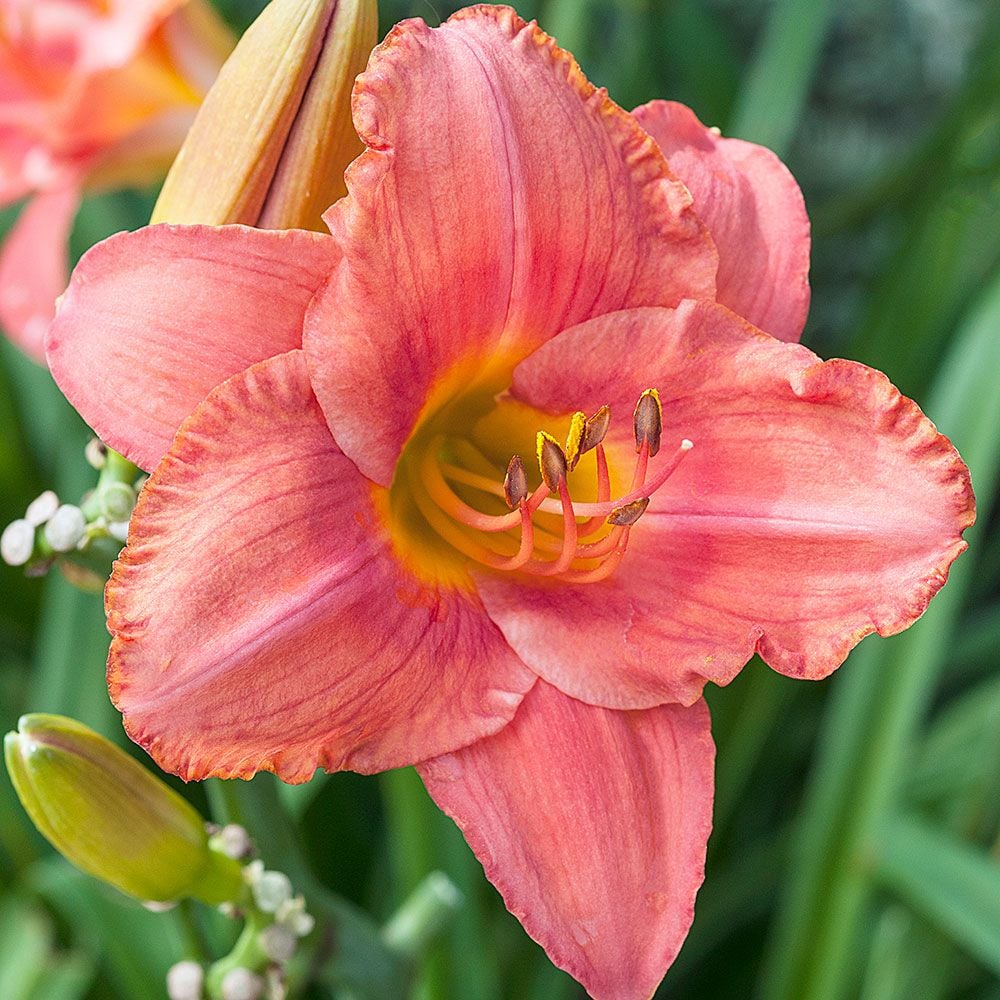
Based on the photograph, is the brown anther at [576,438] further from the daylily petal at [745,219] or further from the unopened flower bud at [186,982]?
the unopened flower bud at [186,982]

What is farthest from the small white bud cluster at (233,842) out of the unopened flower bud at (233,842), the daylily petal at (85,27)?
the daylily petal at (85,27)

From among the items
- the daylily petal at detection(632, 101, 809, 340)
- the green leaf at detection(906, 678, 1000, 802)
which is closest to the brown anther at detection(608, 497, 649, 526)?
the daylily petal at detection(632, 101, 809, 340)

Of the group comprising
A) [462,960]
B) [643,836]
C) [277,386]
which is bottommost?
[462,960]

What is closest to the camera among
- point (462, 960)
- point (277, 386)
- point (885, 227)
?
point (277, 386)

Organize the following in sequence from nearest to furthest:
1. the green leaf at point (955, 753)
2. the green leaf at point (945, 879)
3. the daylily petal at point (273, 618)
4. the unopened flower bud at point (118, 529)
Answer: the daylily petal at point (273, 618) → the unopened flower bud at point (118, 529) → the green leaf at point (945, 879) → the green leaf at point (955, 753)

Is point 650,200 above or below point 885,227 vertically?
above

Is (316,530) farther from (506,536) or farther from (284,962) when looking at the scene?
(284,962)

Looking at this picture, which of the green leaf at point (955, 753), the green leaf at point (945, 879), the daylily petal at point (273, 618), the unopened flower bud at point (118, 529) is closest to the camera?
the daylily petal at point (273, 618)

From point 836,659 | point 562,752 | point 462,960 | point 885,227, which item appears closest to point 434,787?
point 562,752
